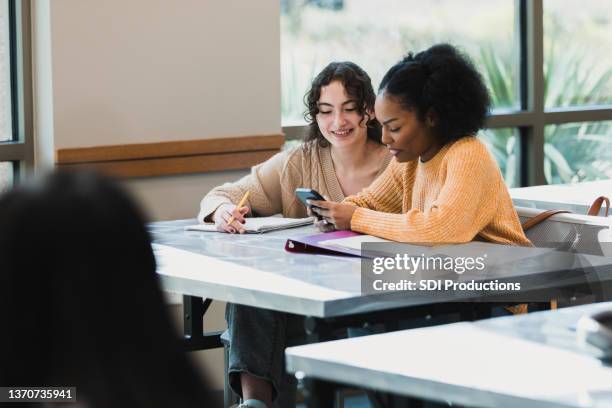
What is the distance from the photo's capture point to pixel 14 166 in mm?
4039

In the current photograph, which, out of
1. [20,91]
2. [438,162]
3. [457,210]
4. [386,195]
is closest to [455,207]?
[457,210]

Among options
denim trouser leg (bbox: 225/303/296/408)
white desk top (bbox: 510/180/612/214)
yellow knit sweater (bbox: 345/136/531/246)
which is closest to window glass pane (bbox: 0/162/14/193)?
denim trouser leg (bbox: 225/303/296/408)

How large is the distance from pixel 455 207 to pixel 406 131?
0.32m

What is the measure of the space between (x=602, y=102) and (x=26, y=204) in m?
5.22

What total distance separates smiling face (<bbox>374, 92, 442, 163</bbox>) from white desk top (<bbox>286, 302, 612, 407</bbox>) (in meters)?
0.98

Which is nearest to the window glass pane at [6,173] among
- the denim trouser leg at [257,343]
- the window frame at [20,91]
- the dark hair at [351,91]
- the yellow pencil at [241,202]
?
the window frame at [20,91]

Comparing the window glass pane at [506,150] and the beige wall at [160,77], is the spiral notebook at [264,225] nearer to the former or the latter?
the beige wall at [160,77]

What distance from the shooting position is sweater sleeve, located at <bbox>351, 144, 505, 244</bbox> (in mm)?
2738

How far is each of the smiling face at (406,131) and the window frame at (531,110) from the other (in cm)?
237

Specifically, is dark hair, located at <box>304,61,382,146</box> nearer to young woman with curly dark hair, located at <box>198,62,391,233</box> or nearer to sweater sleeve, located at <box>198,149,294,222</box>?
young woman with curly dark hair, located at <box>198,62,391,233</box>

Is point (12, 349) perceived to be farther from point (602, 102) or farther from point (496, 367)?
point (602, 102)

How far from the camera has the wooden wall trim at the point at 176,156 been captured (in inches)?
156

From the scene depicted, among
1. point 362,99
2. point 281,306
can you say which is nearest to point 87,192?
point 281,306

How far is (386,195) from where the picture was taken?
3.22m
